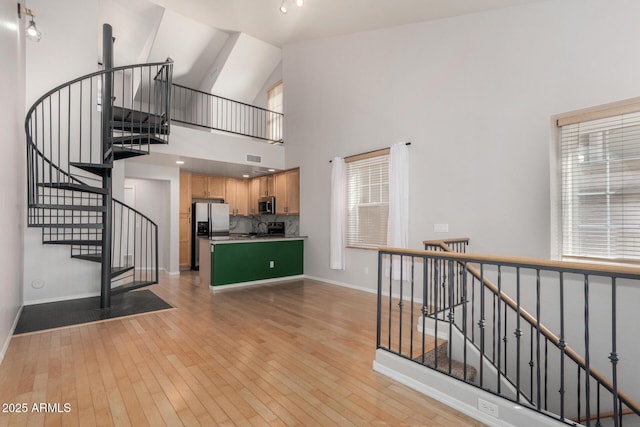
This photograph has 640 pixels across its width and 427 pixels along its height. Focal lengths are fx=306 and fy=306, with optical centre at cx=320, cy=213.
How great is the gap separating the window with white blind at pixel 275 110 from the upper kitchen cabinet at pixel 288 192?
1071mm

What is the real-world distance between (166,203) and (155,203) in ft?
1.63

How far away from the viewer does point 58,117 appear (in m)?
4.30

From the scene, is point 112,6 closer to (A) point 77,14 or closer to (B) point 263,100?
(A) point 77,14

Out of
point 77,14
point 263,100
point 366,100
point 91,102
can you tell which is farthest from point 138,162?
point 366,100

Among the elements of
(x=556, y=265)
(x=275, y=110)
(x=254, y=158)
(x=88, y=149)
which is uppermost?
(x=275, y=110)

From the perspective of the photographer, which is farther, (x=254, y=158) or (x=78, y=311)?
(x=254, y=158)

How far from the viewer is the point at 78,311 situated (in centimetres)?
390

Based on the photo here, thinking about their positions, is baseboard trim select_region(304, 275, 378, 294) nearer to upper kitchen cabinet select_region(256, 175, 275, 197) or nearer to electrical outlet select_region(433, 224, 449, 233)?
electrical outlet select_region(433, 224, 449, 233)

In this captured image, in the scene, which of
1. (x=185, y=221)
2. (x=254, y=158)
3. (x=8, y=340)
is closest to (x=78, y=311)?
(x=8, y=340)

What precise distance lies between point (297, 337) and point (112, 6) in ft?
22.0

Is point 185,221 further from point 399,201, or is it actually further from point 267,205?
point 399,201

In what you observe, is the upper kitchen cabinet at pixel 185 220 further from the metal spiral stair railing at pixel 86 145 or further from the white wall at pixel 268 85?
the white wall at pixel 268 85

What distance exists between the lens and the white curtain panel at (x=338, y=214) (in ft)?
18.1

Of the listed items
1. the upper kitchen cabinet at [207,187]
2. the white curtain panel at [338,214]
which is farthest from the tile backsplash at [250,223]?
the white curtain panel at [338,214]
